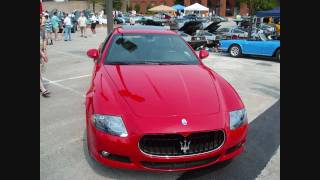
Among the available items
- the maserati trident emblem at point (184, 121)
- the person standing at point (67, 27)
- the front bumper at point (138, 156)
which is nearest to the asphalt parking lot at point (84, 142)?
the front bumper at point (138, 156)

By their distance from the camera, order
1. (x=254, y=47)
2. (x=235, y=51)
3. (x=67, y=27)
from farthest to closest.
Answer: (x=67, y=27) < (x=235, y=51) < (x=254, y=47)

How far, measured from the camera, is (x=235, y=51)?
15.9 meters

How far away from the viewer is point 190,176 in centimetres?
389

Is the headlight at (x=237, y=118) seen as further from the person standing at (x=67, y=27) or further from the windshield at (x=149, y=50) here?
the person standing at (x=67, y=27)

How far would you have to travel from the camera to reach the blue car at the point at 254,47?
14.6 metres

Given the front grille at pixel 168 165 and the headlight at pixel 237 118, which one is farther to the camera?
the headlight at pixel 237 118

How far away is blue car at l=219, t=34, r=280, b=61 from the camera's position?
47.9 ft

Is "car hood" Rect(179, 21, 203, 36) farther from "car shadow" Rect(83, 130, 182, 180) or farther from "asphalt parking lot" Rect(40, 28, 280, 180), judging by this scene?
"car shadow" Rect(83, 130, 182, 180)

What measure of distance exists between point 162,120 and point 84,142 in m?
1.73

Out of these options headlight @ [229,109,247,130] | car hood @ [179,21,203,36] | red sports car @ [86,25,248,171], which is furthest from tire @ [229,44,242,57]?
headlight @ [229,109,247,130]

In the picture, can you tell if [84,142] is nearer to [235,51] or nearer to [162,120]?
[162,120]

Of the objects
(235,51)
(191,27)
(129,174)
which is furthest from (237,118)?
(191,27)

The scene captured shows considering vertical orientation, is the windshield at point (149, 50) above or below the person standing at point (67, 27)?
below

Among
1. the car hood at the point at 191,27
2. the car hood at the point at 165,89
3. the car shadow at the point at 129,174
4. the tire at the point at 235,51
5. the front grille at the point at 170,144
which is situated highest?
the car hood at the point at 191,27
